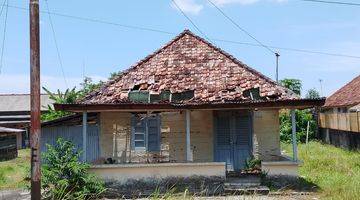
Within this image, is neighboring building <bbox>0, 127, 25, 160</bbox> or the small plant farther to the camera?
neighboring building <bbox>0, 127, 25, 160</bbox>

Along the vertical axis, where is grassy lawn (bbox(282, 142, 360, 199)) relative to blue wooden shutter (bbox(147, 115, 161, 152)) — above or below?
below

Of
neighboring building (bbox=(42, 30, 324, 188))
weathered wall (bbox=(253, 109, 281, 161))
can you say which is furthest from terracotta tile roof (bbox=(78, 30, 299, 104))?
weathered wall (bbox=(253, 109, 281, 161))

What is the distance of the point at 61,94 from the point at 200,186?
14649 mm

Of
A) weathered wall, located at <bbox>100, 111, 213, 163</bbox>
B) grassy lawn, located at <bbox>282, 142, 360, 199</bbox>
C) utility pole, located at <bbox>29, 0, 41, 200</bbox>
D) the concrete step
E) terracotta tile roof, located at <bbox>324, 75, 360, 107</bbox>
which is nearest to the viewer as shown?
utility pole, located at <bbox>29, 0, 41, 200</bbox>

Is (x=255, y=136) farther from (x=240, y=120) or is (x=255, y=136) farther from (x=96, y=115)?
(x=96, y=115)

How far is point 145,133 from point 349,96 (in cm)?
1929

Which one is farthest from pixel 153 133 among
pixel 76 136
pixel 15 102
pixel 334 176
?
pixel 15 102

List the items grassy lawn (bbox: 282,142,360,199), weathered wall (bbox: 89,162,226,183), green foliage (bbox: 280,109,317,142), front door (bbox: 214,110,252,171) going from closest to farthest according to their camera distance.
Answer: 1. grassy lawn (bbox: 282,142,360,199)
2. weathered wall (bbox: 89,162,226,183)
3. front door (bbox: 214,110,252,171)
4. green foliage (bbox: 280,109,317,142)

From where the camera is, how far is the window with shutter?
16.3 m

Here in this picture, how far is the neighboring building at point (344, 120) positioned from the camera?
1049 inches

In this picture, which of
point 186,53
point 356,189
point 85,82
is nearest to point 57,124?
point 186,53

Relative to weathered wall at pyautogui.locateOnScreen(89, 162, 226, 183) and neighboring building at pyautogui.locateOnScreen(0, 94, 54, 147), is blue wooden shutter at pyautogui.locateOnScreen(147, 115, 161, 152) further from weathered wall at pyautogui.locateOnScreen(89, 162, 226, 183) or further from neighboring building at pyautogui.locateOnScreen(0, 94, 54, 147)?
neighboring building at pyautogui.locateOnScreen(0, 94, 54, 147)

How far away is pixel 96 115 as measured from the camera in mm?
17172

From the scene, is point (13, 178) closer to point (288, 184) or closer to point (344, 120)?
point (288, 184)
